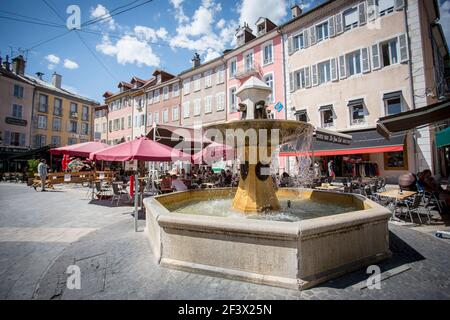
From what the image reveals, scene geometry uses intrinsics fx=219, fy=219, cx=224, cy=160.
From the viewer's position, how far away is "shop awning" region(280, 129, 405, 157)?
11.7 meters

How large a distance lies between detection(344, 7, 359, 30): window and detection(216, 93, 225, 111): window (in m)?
11.7

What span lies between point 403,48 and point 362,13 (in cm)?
364

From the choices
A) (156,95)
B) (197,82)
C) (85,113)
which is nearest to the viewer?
(197,82)

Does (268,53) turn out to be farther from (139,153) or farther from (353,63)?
(139,153)

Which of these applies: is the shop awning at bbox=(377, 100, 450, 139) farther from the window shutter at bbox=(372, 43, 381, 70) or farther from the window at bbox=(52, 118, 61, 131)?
the window at bbox=(52, 118, 61, 131)

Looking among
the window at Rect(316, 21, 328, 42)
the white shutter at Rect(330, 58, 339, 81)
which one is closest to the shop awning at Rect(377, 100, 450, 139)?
the white shutter at Rect(330, 58, 339, 81)

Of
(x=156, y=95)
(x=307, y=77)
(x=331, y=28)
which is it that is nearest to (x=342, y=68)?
(x=307, y=77)

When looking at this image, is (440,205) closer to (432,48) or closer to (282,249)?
(282,249)

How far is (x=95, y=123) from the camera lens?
3931cm

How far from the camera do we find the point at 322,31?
53.1ft

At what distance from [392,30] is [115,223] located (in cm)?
1777

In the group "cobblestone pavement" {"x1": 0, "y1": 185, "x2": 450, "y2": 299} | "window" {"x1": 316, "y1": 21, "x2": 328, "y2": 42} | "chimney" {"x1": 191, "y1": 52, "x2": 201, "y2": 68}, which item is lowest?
"cobblestone pavement" {"x1": 0, "y1": 185, "x2": 450, "y2": 299}

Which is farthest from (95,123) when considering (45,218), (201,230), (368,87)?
(201,230)

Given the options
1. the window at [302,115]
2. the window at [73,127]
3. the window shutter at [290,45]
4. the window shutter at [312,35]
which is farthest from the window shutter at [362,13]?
the window at [73,127]
